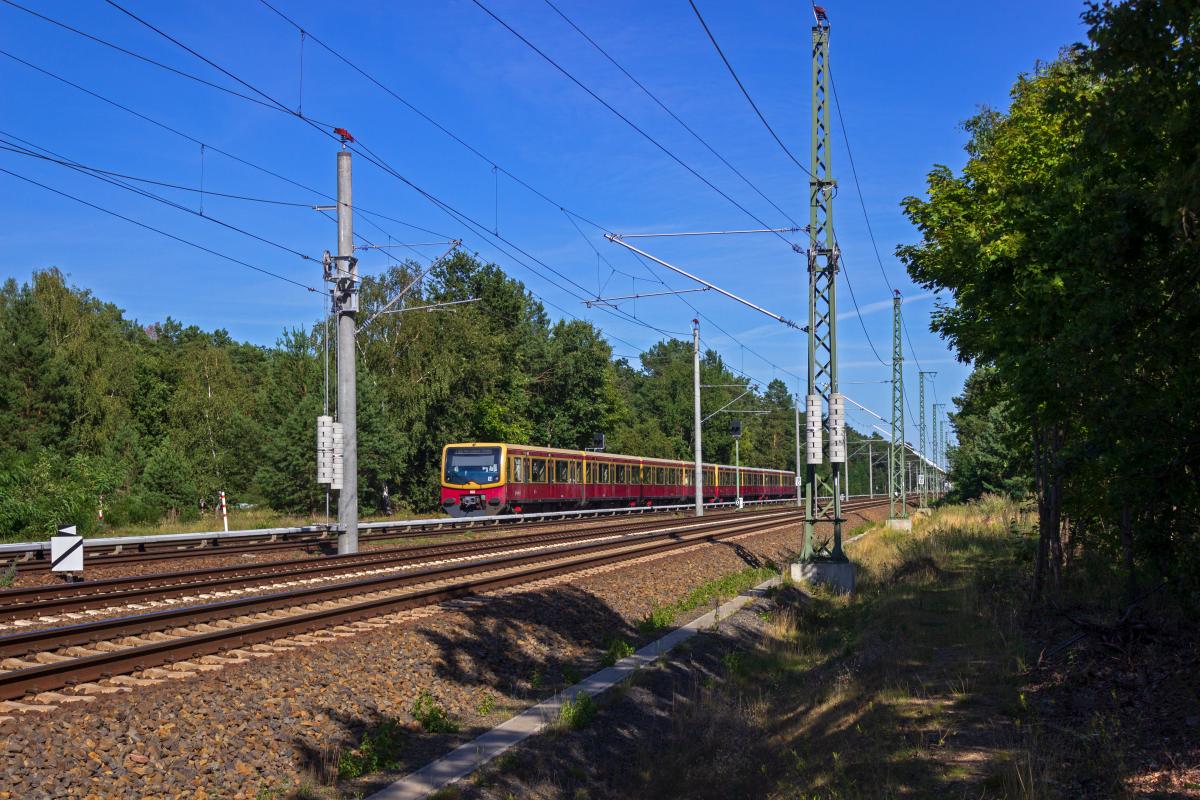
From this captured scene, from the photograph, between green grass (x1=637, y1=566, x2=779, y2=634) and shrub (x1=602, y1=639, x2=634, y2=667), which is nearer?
shrub (x1=602, y1=639, x2=634, y2=667)

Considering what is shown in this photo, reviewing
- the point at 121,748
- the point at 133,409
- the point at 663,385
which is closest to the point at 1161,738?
the point at 121,748

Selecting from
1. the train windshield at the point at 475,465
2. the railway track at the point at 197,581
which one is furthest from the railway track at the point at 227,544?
the railway track at the point at 197,581

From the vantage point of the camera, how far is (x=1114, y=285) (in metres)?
8.23

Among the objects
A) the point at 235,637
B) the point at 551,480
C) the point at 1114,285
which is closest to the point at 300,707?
the point at 235,637

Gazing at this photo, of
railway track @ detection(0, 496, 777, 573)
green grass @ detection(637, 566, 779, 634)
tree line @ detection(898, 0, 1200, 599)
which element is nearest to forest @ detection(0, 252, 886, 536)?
railway track @ detection(0, 496, 777, 573)

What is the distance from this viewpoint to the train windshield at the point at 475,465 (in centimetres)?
3953

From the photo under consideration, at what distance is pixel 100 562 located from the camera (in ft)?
61.6

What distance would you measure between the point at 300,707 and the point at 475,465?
102ft

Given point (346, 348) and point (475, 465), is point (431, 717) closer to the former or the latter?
point (346, 348)

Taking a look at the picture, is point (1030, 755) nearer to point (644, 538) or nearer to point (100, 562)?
point (100, 562)

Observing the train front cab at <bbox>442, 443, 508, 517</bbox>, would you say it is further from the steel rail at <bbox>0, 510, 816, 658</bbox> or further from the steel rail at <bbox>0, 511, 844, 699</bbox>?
the steel rail at <bbox>0, 511, 844, 699</bbox>

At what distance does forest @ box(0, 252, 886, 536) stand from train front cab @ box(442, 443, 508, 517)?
5.32m

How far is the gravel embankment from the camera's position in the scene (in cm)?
685

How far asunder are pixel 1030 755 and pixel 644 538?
21.3 meters
